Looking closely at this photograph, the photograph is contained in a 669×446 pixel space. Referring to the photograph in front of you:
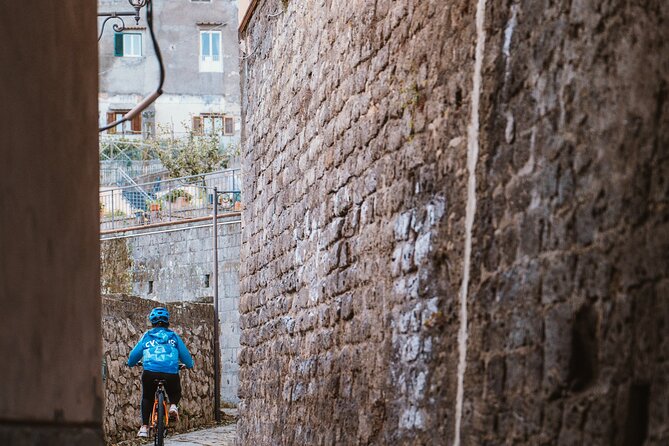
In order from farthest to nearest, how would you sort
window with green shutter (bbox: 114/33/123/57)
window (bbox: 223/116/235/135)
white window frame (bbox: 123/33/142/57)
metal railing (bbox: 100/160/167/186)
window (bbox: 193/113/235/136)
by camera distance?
white window frame (bbox: 123/33/142/57) → window with green shutter (bbox: 114/33/123/57) → window (bbox: 223/116/235/135) → window (bbox: 193/113/235/136) → metal railing (bbox: 100/160/167/186)

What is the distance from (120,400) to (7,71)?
1050 cm

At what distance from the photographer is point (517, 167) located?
4484 mm

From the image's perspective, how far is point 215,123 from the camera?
35.7 m

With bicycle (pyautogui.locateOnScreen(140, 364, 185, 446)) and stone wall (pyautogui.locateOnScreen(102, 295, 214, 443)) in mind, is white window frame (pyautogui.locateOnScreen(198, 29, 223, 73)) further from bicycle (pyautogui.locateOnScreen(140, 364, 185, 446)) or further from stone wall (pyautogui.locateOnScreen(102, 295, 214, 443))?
bicycle (pyautogui.locateOnScreen(140, 364, 185, 446))

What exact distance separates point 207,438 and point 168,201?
1290 cm

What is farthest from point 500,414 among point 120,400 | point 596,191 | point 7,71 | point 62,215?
point 120,400

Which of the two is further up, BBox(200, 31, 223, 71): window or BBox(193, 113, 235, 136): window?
BBox(200, 31, 223, 71): window

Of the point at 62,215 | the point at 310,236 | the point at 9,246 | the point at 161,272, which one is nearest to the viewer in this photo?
the point at 9,246

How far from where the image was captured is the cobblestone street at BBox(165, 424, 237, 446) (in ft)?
39.8

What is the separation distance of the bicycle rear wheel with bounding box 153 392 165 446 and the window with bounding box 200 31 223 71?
26.5 meters

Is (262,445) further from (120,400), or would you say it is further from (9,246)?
(9,246)

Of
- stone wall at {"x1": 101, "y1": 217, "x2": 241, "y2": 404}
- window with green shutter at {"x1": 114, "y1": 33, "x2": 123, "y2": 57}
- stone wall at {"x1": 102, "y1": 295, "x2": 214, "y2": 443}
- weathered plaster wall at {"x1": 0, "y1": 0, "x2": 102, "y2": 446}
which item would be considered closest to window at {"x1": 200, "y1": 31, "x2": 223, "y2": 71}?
window with green shutter at {"x1": 114, "y1": 33, "x2": 123, "y2": 57}

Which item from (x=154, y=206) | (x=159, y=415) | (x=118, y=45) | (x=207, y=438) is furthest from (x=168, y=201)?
(x=159, y=415)

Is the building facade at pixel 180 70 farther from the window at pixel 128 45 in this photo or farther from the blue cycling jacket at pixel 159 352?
the blue cycling jacket at pixel 159 352
